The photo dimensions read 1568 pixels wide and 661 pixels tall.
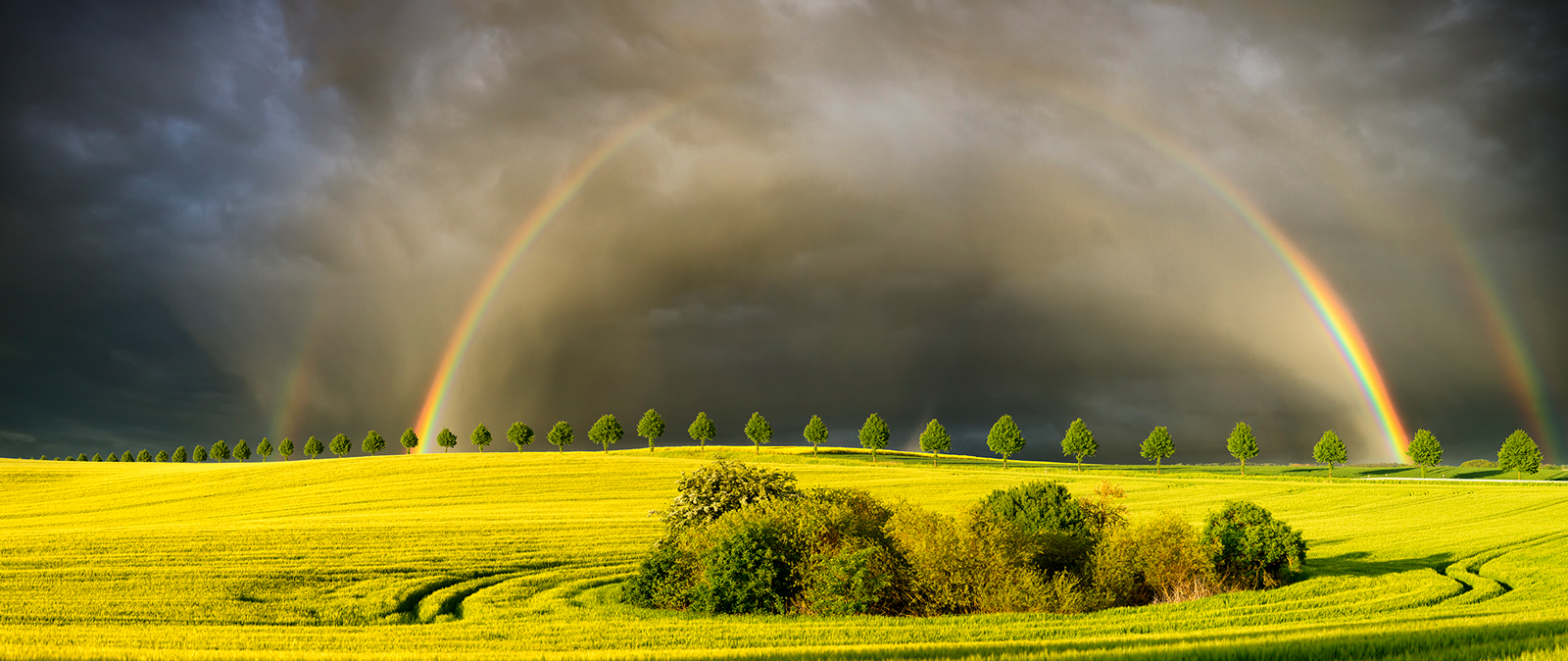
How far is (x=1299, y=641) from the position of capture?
1345 cm

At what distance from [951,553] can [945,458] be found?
116 m

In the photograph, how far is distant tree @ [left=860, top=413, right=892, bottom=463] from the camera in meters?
135

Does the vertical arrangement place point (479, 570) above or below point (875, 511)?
below

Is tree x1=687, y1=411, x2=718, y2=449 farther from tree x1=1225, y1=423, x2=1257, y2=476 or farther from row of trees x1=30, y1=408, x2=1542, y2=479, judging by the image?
tree x1=1225, y1=423, x2=1257, y2=476

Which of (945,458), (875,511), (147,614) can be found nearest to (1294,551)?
(875,511)

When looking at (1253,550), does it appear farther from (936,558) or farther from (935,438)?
(935,438)

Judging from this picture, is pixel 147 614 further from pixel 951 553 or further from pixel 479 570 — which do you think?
pixel 951 553

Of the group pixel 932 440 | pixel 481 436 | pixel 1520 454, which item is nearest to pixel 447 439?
pixel 481 436

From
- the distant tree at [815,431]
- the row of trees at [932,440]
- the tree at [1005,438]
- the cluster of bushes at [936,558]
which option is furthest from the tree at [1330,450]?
the cluster of bushes at [936,558]

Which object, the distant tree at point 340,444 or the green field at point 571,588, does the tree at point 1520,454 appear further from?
the distant tree at point 340,444

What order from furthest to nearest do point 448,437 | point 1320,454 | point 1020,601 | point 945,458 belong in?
point 448,437 → point 945,458 → point 1320,454 → point 1020,601

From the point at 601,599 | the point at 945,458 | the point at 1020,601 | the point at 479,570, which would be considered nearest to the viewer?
the point at 1020,601

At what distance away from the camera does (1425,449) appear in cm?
11775

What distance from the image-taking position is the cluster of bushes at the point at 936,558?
2738 centimetres
